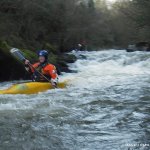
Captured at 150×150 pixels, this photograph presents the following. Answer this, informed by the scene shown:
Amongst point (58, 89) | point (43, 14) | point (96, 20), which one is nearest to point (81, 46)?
point (96, 20)

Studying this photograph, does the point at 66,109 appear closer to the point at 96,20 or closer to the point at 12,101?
the point at 12,101

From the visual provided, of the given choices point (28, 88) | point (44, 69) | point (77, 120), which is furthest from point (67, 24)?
point (77, 120)

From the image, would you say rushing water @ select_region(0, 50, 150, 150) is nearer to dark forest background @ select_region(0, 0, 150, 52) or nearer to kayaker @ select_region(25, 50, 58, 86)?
kayaker @ select_region(25, 50, 58, 86)

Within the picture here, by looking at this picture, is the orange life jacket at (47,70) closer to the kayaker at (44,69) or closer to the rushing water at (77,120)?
the kayaker at (44,69)

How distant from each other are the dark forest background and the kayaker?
235 cm

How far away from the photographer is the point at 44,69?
33.6ft

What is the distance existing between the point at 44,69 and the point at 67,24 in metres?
20.4

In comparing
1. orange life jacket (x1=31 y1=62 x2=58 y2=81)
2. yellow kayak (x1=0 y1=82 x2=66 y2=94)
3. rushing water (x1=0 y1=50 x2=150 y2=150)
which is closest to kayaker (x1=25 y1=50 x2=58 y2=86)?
orange life jacket (x1=31 y1=62 x2=58 y2=81)

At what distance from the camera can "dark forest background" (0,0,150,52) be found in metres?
10.8

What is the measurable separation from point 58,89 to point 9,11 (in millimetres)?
11552

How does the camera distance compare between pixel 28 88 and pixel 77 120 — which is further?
pixel 28 88

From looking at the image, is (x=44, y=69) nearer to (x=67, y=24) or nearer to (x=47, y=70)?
(x=47, y=70)

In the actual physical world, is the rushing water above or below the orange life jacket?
below

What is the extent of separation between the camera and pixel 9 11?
20.7m
